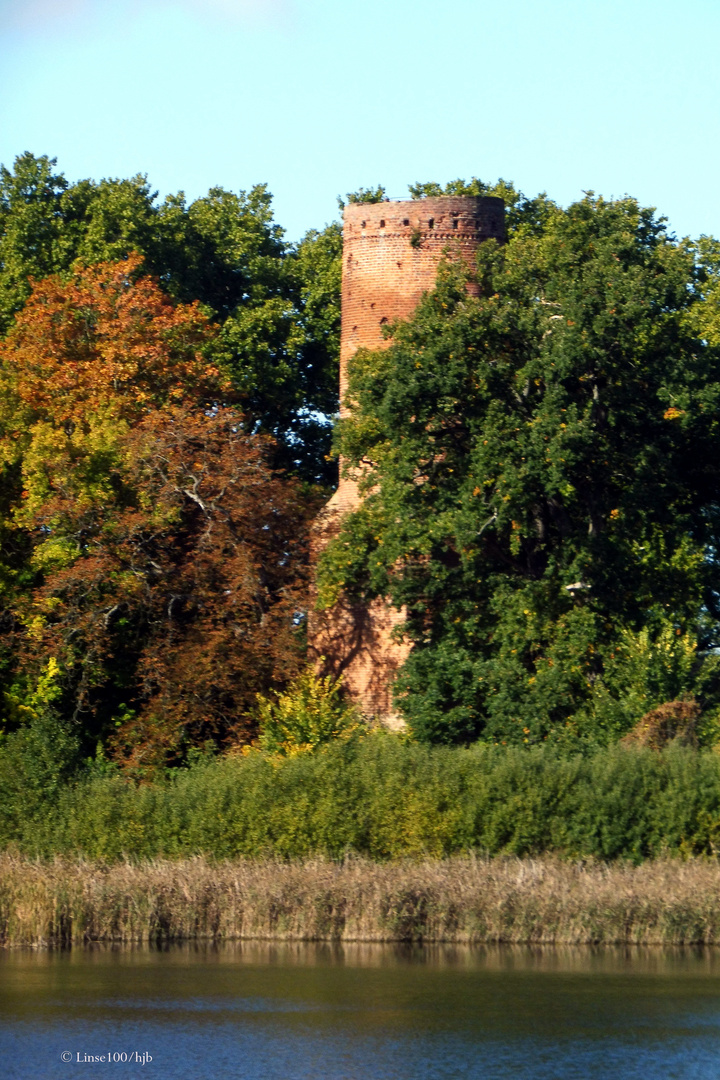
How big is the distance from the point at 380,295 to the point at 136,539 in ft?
20.5

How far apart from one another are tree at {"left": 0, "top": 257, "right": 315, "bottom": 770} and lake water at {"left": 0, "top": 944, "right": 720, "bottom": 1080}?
8455 millimetres

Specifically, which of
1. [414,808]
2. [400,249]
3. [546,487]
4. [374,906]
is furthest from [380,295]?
[374,906]

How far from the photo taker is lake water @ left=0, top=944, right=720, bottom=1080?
13.4m

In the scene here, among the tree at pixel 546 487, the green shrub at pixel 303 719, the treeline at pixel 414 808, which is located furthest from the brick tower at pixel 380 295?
the treeline at pixel 414 808

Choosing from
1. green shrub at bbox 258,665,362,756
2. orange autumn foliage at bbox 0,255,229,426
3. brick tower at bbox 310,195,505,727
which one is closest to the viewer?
green shrub at bbox 258,665,362,756

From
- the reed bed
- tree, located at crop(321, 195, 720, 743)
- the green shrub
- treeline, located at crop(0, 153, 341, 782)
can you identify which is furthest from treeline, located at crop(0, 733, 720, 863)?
treeline, located at crop(0, 153, 341, 782)

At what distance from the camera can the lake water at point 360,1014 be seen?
13422mm

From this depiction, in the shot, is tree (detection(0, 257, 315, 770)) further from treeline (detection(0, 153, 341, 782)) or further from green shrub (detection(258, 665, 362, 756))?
green shrub (detection(258, 665, 362, 756))

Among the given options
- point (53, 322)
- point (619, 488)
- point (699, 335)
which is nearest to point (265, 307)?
point (53, 322)

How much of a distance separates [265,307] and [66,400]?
867 centimetres

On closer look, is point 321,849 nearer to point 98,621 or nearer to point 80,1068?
point 98,621

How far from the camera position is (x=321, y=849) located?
23531mm

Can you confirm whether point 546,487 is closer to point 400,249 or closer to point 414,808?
point 414,808

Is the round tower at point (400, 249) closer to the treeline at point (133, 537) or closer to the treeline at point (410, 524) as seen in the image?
the treeline at point (410, 524)
